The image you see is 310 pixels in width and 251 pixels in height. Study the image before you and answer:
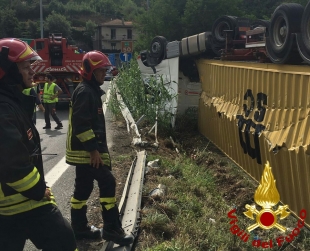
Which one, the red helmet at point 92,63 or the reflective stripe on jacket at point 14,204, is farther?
the red helmet at point 92,63

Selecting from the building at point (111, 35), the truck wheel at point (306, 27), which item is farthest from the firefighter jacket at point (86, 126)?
the building at point (111, 35)

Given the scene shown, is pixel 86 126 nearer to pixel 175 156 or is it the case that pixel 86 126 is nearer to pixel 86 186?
pixel 86 186

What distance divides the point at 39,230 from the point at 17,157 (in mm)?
551

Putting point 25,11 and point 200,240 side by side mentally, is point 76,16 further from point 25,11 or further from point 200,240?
point 200,240

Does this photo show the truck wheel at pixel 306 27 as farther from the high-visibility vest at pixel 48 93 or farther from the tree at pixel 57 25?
the tree at pixel 57 25

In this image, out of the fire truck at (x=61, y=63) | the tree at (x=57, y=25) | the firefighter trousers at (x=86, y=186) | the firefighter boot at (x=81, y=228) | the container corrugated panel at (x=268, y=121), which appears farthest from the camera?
the tree at (x=57, y=25)

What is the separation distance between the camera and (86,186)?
415 centimetres

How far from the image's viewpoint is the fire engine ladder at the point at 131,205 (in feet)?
12.9

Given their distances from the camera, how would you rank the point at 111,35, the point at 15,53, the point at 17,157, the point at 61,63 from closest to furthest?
1. the point at 17,157
2. the point at 15,53
3. the point at 61,63
4. the point at 111,35

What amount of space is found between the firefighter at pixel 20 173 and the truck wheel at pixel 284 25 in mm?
3599

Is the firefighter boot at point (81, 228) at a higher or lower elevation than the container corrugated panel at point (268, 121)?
lower

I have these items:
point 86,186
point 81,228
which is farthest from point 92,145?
point 81,228

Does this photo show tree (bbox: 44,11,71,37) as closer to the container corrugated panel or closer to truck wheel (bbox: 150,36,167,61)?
truck wheel (bbox: 150,36,167,61)

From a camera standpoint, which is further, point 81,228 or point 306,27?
point 306,27
